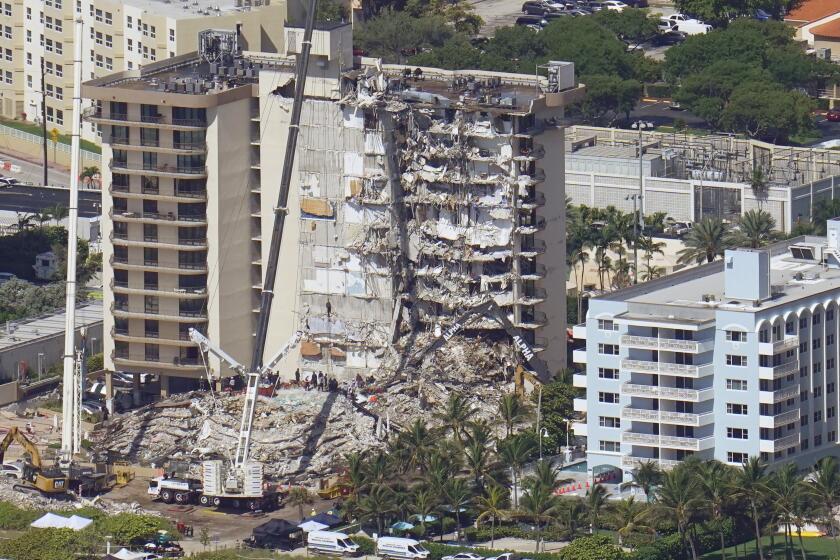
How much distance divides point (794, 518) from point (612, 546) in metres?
9.98

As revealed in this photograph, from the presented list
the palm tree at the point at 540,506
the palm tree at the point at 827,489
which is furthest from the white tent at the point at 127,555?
the palm tree at the point at 827,489

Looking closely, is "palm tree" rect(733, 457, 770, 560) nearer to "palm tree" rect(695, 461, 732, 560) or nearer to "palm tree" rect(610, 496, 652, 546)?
"palm tree" rect(695, 461, 732, 560)

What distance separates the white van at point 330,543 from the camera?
198250 mm

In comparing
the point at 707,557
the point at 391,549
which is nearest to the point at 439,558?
the point at 391,549

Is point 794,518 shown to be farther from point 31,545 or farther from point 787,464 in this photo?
point 31,545

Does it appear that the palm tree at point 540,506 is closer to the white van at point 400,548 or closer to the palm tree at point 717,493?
the white van at point 400,548

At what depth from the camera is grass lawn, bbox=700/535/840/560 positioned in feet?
645

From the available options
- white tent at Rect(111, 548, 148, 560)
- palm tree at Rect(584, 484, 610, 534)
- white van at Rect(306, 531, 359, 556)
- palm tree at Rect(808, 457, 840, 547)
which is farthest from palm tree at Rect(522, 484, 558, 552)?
white tent at Rect(111, 548, 148, 560)

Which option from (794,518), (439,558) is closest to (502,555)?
(439,558)

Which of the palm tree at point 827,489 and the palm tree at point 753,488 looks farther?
the palm tree at point 827,489

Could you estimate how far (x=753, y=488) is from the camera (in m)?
195

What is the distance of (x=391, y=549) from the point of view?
197625 millimetres

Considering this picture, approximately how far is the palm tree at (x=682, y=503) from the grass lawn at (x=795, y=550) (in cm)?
255

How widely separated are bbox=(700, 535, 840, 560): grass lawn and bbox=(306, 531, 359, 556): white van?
1959cm
